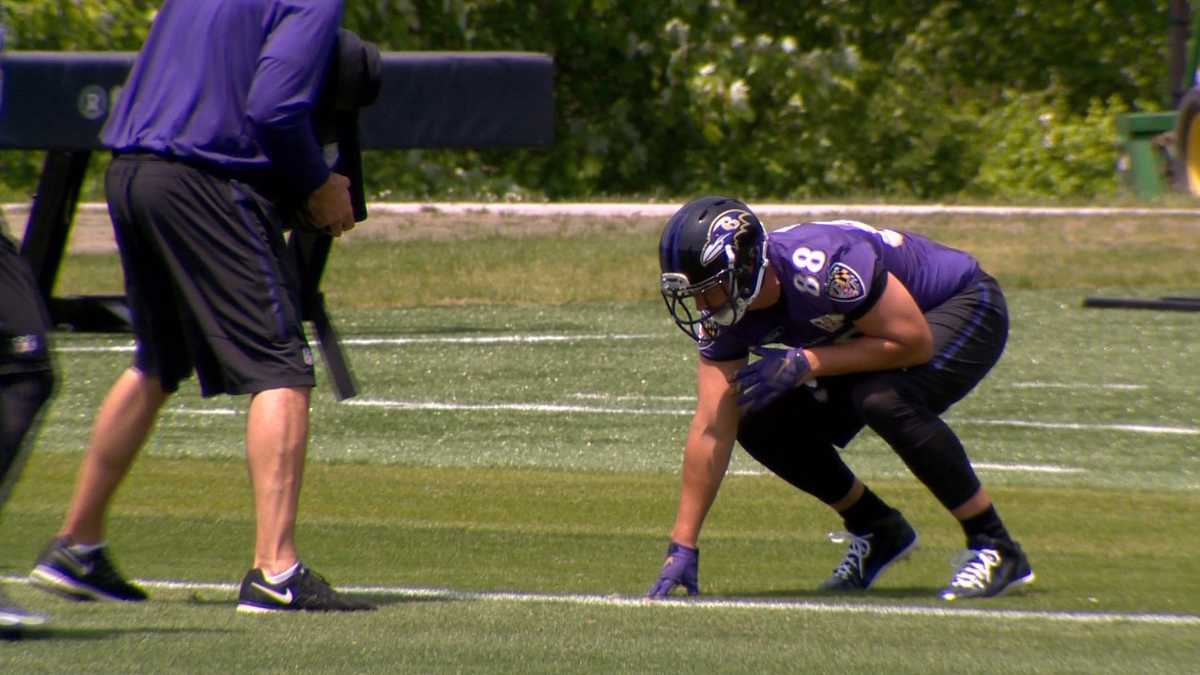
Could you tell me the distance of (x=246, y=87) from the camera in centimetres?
532

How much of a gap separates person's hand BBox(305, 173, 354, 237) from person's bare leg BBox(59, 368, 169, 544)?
596 millimetres

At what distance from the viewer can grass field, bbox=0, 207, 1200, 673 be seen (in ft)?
16.2

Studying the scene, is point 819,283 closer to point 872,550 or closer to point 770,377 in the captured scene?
point 770,377

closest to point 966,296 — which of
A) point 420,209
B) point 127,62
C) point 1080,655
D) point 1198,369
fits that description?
point 1080,655

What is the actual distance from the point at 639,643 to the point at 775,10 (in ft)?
74.8

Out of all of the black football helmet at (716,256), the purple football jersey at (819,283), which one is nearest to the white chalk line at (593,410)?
the purple football jersey at (819,283)

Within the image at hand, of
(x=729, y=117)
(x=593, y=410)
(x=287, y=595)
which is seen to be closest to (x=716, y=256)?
(x=287, y=595)

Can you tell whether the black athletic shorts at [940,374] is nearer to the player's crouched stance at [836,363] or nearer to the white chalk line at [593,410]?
the player's crouched stance at [836,363]

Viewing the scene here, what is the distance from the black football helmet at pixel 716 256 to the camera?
5.64 meters

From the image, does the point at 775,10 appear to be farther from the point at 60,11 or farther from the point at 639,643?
→ the point at 639,643

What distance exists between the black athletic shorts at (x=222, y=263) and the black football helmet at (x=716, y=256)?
3.26 ft

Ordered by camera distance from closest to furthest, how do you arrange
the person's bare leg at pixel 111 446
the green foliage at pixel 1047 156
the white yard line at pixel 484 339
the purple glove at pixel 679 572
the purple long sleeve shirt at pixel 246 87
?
1. the purple long sleeve shirt at pixel 246 87
2. the person's bare leg at pixel 111 446
3. the purple glove at pixel 679 572
4. the white yard line at pixel 484 339
5. the green foliage at pixel 1047 156

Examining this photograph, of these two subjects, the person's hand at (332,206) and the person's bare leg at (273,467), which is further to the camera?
the person's hand at (332,206)

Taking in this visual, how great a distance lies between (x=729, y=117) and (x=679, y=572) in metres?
18.4
